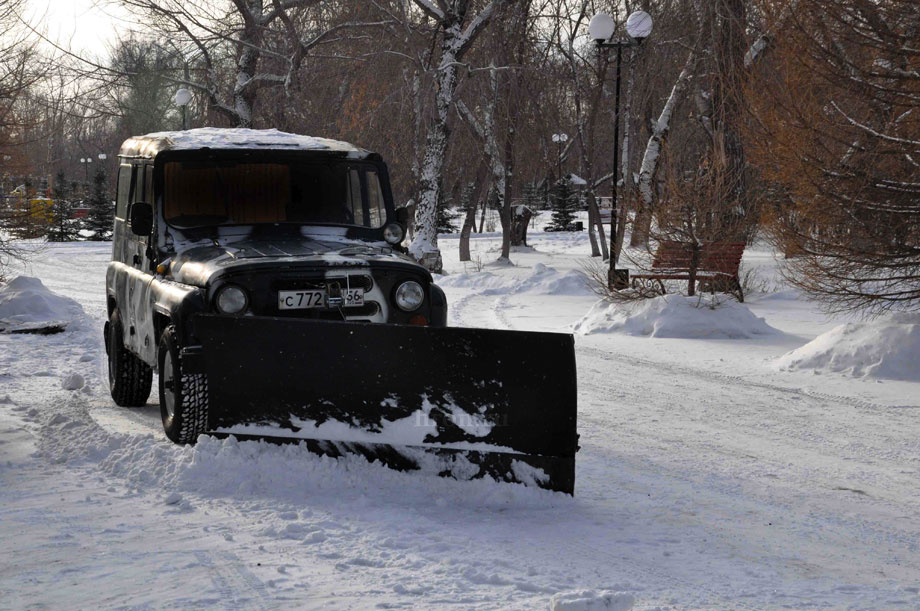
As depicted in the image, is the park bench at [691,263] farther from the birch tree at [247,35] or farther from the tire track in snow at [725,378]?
the birch tree at [247,35]

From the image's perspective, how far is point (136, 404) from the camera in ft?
27.3

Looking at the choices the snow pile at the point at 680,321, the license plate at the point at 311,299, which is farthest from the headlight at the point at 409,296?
the snow pile at the point at 680,321

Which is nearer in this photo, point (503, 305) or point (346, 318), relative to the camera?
point (346, 318)

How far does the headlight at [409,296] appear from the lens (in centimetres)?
650

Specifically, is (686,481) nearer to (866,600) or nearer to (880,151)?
(866,600)

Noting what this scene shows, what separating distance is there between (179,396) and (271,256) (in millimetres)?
1041

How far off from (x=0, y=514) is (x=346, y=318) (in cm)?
222

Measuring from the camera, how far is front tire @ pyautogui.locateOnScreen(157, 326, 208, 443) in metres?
5.81

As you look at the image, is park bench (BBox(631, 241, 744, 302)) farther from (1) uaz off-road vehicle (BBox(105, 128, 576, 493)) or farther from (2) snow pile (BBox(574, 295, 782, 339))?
(1) uaz off-road vehicle (BBox(105, 128, 576, 493))

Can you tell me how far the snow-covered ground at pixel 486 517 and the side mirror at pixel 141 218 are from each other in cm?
140

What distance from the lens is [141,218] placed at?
720 centimetres

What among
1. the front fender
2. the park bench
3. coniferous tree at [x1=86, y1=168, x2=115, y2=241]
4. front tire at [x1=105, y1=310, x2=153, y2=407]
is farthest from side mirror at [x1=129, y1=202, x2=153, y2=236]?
coniferous tree at [x1=86, y1=168, x2=115, y2=241]

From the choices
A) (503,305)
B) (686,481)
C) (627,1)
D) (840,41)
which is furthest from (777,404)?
(627,1)

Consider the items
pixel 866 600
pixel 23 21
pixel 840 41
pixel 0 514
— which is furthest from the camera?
pixel 23 21
